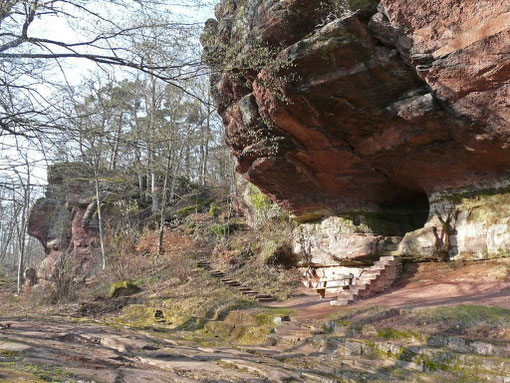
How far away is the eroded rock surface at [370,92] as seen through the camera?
28.5ft

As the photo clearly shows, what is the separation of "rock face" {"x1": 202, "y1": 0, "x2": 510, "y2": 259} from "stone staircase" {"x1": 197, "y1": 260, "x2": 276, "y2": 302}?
323 cm

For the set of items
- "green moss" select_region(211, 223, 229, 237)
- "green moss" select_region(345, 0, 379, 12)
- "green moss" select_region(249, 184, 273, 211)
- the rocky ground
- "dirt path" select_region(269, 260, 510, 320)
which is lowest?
the rocky ground

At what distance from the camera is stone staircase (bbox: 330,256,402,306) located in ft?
35.9

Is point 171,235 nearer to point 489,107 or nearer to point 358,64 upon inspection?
point 358,64

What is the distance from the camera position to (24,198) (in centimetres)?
620

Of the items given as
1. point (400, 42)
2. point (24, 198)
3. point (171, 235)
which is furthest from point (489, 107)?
point (171, 235)

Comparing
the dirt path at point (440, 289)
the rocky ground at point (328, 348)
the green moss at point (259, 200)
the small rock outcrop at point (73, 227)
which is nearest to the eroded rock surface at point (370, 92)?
the dirt path at point (440, 289)

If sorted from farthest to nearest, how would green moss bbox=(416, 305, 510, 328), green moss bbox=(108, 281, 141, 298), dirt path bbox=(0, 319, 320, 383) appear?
green moss bbox=(108, 281, 141, 298) < green moss bbox=(416, 305, 510, 328) < dirt path bbox=(0, 319, 320, 383)

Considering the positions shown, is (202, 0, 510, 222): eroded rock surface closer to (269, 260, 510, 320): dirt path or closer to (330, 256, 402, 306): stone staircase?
(269, 260, 510, 320): dirt path

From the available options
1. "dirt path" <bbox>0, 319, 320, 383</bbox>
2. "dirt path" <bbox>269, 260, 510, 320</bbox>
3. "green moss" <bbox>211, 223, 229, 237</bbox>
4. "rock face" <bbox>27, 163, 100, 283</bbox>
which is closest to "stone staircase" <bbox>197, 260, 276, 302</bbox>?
"dirt path" <bbox>269, 260, 510, 320</bbox>

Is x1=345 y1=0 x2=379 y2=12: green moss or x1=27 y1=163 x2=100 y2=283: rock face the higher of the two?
x1=345 y1=0 x2=379 y2=12: green moss

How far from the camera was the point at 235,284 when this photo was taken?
14914 mm

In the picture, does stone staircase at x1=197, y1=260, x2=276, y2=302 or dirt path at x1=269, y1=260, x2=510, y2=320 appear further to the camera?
stone staircase at x1=197, y1=260, x2=276, y2=302

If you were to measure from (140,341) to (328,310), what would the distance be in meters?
4.91
